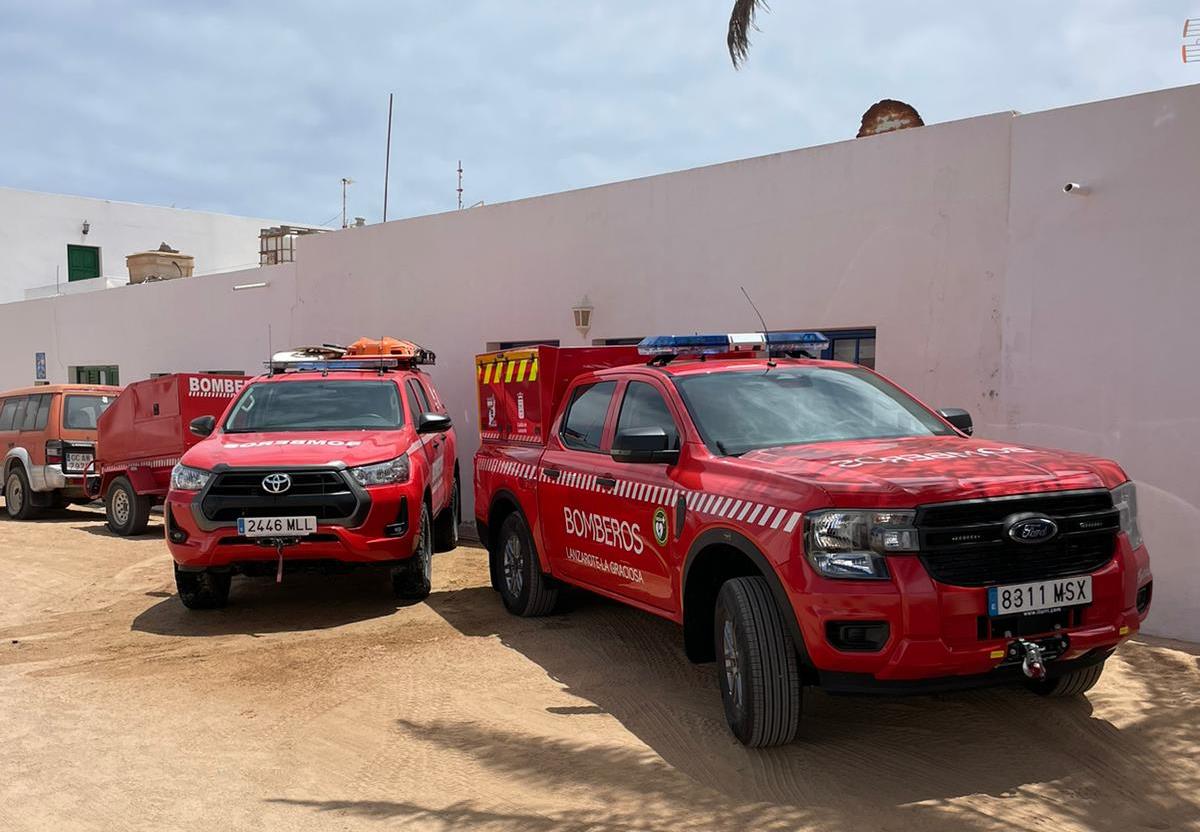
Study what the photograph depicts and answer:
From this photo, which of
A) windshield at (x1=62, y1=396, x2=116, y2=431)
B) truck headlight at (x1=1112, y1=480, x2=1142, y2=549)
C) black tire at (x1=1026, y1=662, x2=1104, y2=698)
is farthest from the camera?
windshield at (x1=62, y1=396, x2=116, y2=431)

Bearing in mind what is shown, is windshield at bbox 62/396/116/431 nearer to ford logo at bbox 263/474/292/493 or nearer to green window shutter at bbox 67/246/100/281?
ford logo at bbox 263/474/292/493

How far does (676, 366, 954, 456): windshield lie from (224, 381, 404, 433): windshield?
373cm

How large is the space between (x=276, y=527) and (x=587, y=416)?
2.34 metres

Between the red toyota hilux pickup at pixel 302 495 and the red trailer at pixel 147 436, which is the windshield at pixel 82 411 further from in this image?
the red toyota hilux pickup at pixel 302 495

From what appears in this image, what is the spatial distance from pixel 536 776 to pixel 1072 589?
232 centimetres

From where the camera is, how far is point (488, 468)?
7953 mm

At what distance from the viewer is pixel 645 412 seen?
596cm

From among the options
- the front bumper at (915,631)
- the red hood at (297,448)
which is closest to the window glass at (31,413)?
the red hood at (297,448)

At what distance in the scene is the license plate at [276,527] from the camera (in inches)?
285

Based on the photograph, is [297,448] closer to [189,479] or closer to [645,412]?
[189,479]

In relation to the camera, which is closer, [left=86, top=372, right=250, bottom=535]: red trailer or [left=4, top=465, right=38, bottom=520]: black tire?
[left=86, top=372, right=250, bottom=535]: red trailer

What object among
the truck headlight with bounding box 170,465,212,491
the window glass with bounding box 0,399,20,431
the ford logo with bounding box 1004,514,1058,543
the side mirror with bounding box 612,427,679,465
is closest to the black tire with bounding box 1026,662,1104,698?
the ford logo with bounding box 1004,514,1058,543

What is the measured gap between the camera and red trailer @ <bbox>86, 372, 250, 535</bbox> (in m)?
12.2

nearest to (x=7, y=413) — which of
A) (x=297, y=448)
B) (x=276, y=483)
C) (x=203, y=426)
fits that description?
(x=203, y=426)
